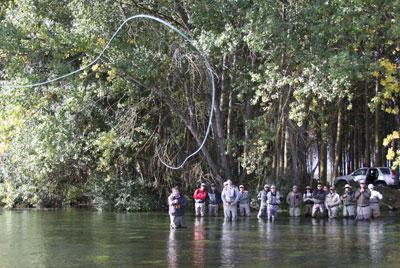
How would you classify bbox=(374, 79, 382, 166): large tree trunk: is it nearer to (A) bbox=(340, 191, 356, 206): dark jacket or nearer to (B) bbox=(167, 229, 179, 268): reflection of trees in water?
(A) bbox=(340, 191, 356, 206): dark jacket

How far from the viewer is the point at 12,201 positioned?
37.6 meters

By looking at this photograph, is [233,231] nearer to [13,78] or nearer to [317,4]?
[317,4]

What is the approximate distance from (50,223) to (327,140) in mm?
17941

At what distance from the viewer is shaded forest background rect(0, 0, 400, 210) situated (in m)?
24.6

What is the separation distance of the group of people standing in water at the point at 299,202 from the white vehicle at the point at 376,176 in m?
9.26

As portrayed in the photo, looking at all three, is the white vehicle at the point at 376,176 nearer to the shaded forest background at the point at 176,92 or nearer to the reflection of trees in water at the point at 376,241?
the shaded forest background at the point at 176,92

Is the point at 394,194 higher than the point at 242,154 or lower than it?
lower

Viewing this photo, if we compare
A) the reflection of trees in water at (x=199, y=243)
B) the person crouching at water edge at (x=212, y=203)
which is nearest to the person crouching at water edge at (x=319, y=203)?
the person crouching at water edge at (x=212, y=203)

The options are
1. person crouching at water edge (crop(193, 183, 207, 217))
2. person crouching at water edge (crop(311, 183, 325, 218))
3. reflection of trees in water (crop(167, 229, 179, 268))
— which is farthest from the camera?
person crouching at water edge (crop(311, 183, 325, 218))

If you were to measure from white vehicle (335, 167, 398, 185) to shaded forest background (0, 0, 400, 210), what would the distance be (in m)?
1.42

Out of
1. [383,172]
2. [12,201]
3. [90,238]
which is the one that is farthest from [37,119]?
[383,172]

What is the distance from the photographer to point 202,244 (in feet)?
55.5

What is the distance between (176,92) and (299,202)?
796cm

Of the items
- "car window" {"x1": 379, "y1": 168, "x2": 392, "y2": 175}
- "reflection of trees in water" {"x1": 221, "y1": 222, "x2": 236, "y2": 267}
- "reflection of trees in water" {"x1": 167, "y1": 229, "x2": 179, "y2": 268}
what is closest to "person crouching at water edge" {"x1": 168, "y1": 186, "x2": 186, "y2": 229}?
"reflection of trees in water" {"x1": 167, "y1": 229, "x2": 179, "y2": 268}
